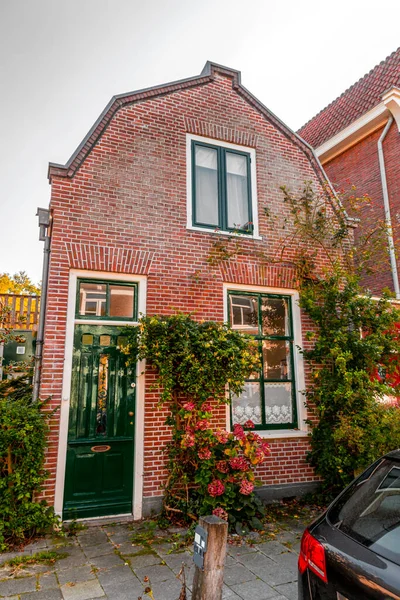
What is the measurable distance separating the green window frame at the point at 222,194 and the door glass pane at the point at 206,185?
39mm

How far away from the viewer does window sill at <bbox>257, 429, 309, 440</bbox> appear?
659cm

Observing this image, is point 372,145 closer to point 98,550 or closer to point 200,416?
point 200,416

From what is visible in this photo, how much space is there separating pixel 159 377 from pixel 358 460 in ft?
10.2

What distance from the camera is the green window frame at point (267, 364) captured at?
6.81 metres

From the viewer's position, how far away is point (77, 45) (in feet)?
23.5

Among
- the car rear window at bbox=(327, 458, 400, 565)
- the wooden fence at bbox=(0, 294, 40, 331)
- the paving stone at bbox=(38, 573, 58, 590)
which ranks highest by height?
the wooden fence at bbox=(0, 294, 40, 331)

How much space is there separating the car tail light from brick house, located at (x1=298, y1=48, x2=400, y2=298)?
8.36m

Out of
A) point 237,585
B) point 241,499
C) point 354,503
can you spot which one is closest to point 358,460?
point 241,499

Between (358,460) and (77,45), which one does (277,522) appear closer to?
(358,460)

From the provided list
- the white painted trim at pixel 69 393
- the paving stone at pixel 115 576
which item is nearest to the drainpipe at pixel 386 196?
the white painted trim at pixel 69 393

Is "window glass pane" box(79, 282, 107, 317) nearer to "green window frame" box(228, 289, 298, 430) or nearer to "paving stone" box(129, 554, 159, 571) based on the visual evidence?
"green window frame" box(228, 289, 298, 430)

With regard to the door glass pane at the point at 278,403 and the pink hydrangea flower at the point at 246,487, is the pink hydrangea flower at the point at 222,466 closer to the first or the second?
the pink hydrangea flower at the point at 246,487

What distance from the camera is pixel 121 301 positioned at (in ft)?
20.6

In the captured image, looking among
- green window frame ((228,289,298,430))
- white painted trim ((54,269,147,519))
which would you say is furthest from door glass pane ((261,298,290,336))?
white painted trim ((54,269,147,519))
